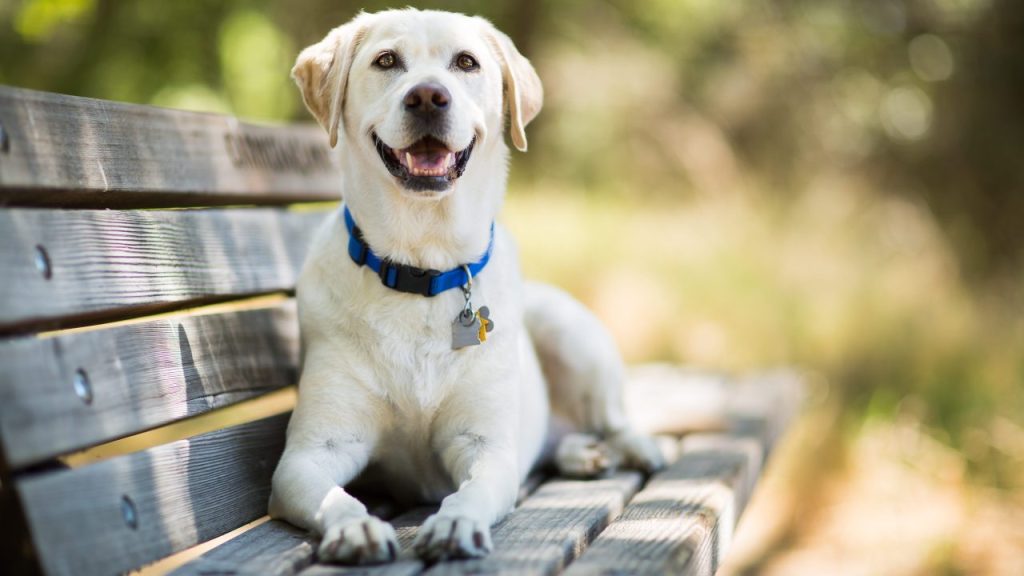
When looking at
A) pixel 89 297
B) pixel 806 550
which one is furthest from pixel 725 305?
pixel 89 297

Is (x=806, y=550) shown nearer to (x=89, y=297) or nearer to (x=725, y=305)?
(x=725, y=305)

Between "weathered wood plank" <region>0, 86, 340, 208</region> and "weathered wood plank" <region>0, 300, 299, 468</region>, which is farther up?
"weathered wood plank" <region>0, 86, 340, 208</region>

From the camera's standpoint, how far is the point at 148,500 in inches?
85.2

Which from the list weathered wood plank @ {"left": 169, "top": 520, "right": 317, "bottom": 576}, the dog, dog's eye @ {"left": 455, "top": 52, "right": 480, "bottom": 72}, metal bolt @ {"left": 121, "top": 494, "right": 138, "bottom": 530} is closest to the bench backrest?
metal bolt @ {"left": 121, "top": 494, "right": 138, "bottom": 530}

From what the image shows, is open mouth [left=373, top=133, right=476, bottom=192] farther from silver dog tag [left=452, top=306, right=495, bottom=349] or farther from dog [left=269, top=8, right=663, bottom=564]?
silver dog tag [left=452, top=306, right=495, bottom=349]

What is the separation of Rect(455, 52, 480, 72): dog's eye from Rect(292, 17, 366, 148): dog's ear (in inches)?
11.0

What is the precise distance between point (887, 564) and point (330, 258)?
10.2 feet

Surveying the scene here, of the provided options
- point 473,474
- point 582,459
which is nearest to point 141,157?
point 473,474

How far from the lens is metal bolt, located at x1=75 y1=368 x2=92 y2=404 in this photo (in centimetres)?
203

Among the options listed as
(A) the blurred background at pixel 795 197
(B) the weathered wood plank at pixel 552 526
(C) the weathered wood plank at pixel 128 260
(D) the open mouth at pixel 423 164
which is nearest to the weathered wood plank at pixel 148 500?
(C) the weathered wood plank at pixel 128 260

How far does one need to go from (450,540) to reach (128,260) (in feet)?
3.29

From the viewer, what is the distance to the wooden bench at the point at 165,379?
1.90m

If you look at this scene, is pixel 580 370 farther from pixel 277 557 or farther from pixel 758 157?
pixel 758 157

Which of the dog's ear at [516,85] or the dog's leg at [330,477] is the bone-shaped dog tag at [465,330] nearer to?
the dog's leg at [330,477]
